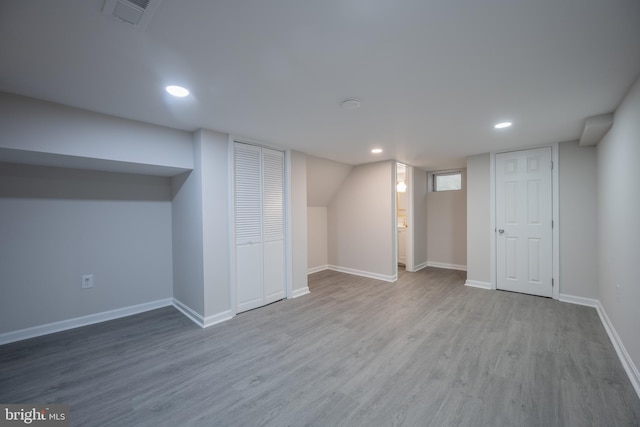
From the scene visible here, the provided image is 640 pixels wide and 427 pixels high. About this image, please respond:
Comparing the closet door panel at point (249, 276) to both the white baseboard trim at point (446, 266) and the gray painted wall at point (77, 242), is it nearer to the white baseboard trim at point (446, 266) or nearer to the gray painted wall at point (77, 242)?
the gray painted wall at point (77, 242)

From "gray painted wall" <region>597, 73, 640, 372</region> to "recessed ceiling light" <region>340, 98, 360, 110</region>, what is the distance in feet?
6.44

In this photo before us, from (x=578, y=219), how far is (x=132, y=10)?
16.2 ft

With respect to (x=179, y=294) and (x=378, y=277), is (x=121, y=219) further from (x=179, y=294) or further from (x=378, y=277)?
(x=378, y=277)

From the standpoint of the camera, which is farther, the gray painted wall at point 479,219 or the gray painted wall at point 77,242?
the gray painted wall at point 479,219

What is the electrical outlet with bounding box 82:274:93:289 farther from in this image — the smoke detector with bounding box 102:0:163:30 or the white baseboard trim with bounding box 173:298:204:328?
the smoke detector with bounding box 102:0:163:30

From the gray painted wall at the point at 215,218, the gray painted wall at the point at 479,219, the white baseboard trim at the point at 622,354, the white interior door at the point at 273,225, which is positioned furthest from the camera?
the gray painted wall at the point at 479,219

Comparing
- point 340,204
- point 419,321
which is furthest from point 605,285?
point 340,204

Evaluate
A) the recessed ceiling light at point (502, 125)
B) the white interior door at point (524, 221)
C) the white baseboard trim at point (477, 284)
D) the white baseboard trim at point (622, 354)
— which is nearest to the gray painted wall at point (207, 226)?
the recessed ceiling light at point (502, 125)

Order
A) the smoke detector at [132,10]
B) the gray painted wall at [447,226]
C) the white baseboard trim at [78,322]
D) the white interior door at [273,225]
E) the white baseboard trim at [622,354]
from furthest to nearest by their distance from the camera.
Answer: the gray painted wall at [447,226] < the white interior door at [273,225] < the white baseboard trim at [78,322] < the white baseboard trim at [622,354] < the smoke detector at [132,10]

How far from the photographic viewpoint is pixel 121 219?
10.5 feet

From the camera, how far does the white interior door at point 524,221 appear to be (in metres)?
3.65

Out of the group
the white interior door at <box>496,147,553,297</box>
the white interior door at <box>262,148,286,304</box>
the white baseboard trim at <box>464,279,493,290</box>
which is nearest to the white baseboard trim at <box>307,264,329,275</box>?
the white interior door at <box>262,148,286,304</box>

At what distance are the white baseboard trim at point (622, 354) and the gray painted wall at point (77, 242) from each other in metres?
4.68

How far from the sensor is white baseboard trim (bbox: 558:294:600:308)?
3333 mm
